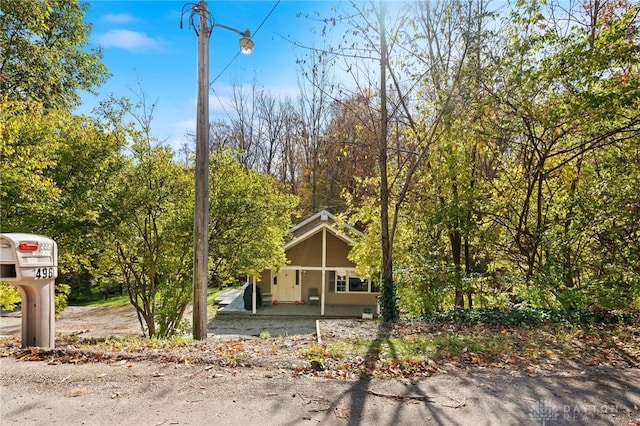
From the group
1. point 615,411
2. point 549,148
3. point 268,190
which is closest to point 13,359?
point 615,411

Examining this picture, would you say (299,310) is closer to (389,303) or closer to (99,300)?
(389,303)

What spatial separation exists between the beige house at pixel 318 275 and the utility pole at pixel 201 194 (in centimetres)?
994

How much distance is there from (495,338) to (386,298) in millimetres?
2257

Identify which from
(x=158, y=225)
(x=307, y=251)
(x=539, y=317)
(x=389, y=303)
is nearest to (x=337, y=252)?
(x=307, y=251)

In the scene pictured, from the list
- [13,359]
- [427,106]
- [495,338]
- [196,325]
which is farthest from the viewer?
[427,106]

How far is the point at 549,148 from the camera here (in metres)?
7.00

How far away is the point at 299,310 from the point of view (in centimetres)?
1590

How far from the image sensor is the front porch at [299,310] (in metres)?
15.2

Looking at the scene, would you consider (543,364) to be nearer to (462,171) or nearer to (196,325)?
(196,325)

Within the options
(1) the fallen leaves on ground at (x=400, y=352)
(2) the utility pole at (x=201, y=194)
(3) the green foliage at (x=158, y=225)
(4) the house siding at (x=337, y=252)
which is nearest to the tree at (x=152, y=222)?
(3) the green foliage at (x=158, y=225)

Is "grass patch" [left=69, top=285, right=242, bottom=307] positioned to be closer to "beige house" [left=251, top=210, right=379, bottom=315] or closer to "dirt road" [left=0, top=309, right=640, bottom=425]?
"beige house" [left=251, top=210, right=379, bottom=315]

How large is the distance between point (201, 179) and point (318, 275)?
12.0m

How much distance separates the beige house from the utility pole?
9938 millimetres

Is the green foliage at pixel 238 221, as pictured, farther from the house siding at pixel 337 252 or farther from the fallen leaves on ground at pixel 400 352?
the house siding at pixel 337 252
